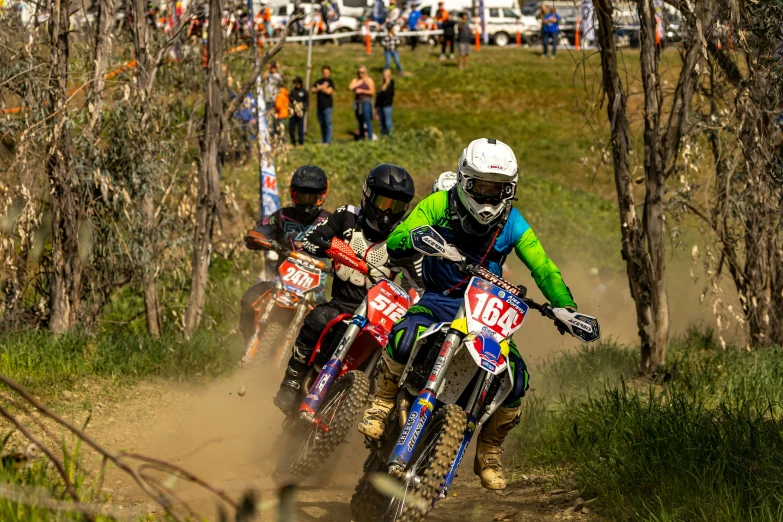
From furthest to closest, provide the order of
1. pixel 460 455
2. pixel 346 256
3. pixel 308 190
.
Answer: pixel 308 190
pixel 346 256
pixel 460 455

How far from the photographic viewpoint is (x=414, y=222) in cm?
608

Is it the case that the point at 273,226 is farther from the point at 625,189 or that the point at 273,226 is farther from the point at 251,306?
the point at 625,189

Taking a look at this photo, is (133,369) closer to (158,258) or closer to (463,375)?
(158,258)

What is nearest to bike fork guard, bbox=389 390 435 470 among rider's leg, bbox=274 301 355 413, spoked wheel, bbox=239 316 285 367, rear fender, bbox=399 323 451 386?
rear fender, bbox=399 323 451 386

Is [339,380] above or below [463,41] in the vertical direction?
below

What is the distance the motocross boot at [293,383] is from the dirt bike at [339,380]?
0.10 metres

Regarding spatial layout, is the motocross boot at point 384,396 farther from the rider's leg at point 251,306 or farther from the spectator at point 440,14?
the spectator at point 440,14

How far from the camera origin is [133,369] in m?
9.03

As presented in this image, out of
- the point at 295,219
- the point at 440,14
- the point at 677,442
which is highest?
the point at 440,14

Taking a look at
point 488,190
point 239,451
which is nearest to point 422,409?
point 488,190

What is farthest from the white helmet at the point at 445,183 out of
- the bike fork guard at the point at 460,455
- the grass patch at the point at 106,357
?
the bike fork guard at the point at 460,455

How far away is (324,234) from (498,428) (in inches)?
109

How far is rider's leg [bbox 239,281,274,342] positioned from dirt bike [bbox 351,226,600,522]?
3.28m

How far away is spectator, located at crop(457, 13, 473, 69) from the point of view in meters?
34.2
